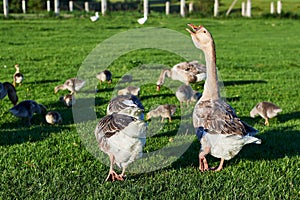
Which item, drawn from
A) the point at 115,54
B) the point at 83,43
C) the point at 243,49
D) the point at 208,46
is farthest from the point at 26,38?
the point at 208,46

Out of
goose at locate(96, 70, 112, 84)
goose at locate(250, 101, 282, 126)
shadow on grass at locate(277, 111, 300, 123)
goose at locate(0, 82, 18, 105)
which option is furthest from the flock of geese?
goose at locate(96, 70, 112, 84)

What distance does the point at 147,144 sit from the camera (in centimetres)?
680

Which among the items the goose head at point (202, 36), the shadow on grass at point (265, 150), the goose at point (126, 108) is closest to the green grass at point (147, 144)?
the shadow on grass at point (265, 150)

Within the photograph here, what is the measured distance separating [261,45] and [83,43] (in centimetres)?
986

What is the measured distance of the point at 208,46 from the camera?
19.6ft

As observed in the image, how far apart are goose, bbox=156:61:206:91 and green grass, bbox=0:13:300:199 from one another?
60 cm

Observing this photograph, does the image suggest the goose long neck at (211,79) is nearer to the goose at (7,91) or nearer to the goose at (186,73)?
the goose at (7,91)

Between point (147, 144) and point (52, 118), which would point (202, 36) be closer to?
point (147, 144)

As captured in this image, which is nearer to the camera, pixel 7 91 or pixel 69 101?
pixel 7 91

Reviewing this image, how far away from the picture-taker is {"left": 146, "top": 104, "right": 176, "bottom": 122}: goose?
27.2ft

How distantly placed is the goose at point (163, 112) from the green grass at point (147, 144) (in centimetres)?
21

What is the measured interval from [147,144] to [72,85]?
424 centimetres

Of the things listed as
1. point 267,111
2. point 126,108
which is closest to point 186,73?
point 267,111

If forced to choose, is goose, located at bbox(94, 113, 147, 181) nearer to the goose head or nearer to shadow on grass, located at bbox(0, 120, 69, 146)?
the goose head
